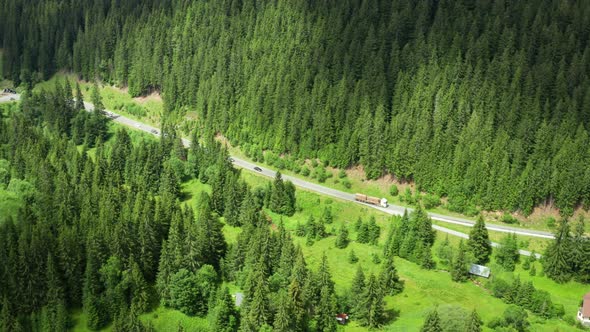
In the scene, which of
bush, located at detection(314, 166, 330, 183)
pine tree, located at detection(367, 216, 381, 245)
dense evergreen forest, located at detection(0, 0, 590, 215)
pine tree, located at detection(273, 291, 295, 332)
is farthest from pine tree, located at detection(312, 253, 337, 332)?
bush, located at detection(314, 166, 330, 183)

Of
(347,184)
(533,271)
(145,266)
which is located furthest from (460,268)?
(145,266)

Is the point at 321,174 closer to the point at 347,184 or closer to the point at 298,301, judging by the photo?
the point at 347,184

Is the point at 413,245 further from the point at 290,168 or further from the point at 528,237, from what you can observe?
the point at 290,168

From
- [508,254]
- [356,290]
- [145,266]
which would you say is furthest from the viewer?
[508,254]

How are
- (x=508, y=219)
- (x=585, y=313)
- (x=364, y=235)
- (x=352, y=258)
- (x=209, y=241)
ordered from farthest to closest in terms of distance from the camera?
(x=508, y=219) < (x=364, y=235) < (x=352, y=258) < (x=209, y=241) < (x=585, y=313)

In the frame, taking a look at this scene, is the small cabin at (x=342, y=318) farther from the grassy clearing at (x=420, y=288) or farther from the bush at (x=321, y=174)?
the bush at (x=321, y=174)

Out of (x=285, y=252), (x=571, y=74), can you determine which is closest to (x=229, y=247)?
(x=285, y=252)
